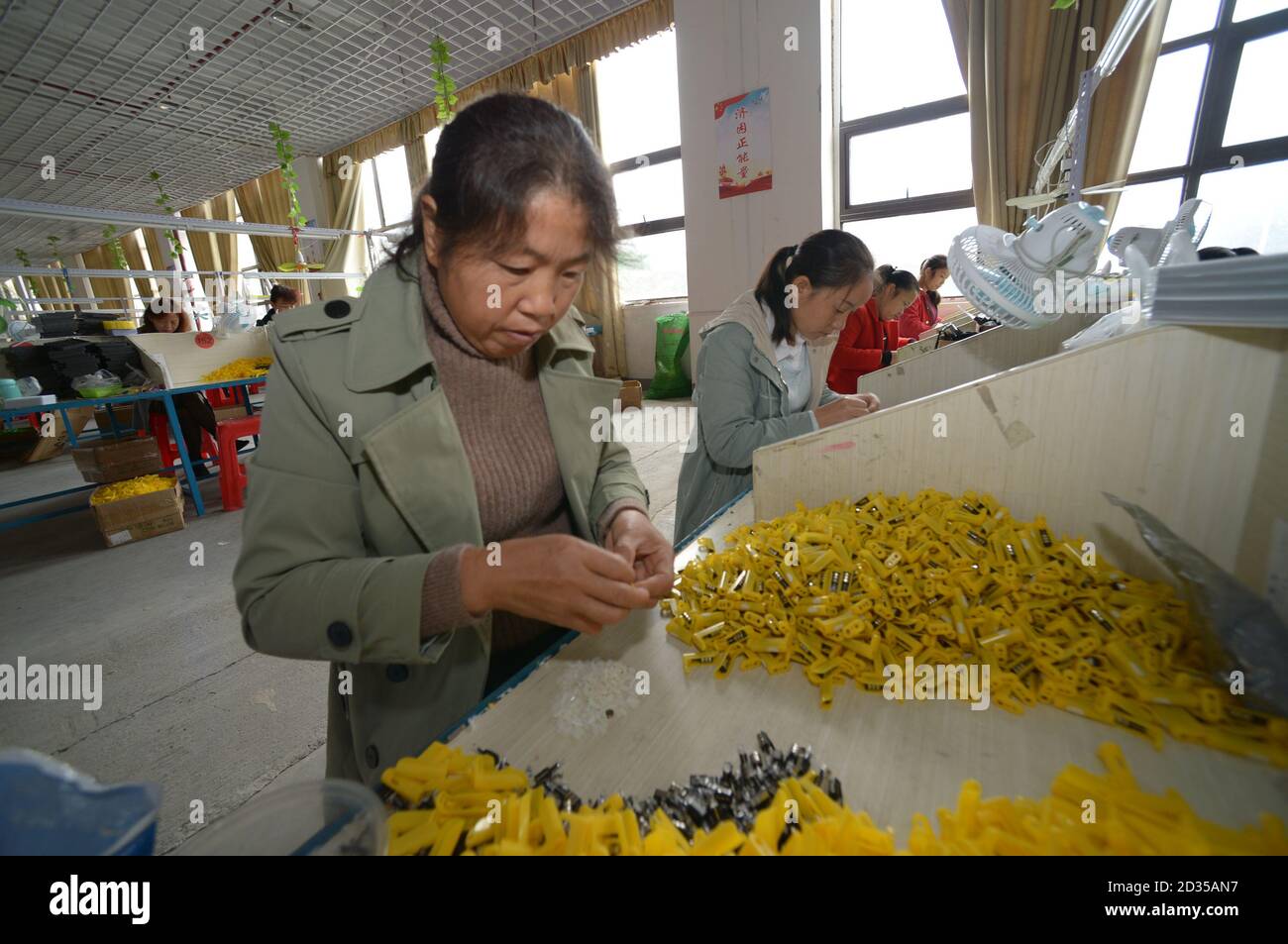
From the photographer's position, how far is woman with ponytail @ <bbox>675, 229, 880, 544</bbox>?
6.25 ft

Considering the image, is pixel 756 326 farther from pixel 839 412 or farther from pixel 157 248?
pixel 157 248

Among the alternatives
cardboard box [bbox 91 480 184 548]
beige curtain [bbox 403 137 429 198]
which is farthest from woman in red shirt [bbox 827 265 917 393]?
beige curtain [bbox 403 137 429 198]

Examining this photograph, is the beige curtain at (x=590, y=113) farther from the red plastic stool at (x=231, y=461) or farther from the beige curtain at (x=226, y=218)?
the beige curtain at (x=226, y=218)

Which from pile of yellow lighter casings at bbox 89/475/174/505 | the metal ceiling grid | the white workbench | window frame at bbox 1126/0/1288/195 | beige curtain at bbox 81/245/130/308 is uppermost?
the metal ceiling grid

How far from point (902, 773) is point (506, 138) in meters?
1.06

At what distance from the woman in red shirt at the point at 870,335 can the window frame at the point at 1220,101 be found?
2.07m

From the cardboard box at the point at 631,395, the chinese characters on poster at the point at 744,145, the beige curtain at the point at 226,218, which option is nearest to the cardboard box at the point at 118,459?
the cardboard box at the point at 631,395

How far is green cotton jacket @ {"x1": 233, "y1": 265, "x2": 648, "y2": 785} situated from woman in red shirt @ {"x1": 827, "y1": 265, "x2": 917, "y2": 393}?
10.2 feet

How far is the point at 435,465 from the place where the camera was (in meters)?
0.95

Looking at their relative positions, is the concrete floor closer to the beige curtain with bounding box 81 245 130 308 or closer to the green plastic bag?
the green plastic bag

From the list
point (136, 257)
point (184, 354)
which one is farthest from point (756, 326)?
point (136, 257)

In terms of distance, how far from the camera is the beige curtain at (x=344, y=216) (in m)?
10.8

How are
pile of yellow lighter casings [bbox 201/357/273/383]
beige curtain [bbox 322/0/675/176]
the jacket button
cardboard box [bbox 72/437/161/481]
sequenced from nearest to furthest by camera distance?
the jacket button → cardboard box [bbox 72/437/161/481] → pile of yellow lighter casings [bbox 201/357/273/383] → beige curtain [bbox 322/0/675/176]

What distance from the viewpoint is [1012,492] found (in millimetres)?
1209
